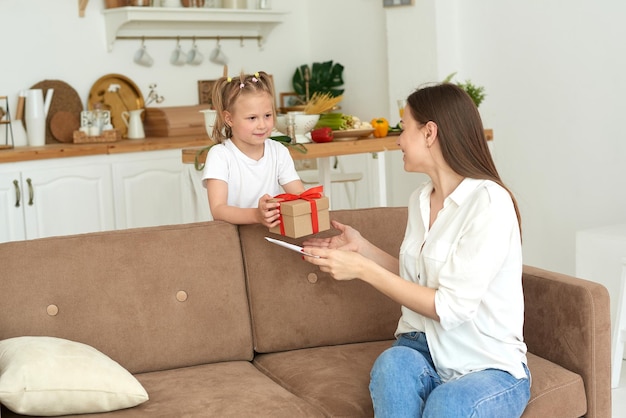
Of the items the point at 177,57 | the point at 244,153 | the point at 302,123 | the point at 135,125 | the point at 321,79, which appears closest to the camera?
the point at 244,153

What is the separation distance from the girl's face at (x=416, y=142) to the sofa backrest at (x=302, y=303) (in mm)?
498

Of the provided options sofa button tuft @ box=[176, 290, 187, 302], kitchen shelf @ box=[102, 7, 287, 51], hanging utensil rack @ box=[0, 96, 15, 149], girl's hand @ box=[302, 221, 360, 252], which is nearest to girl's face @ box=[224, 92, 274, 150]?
girl's hand @ box=[302, 221, 360, 252]

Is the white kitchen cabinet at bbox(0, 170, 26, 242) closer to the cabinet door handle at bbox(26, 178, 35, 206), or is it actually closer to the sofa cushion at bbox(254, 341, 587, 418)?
the cabinet door handle at bbox(26, 178, 35, 206)

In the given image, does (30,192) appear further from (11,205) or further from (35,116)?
(35,116)

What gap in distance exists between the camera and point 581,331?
2.26 m

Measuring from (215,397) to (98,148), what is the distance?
9.12ft

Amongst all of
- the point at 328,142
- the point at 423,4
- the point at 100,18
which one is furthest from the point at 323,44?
the point at 328,142

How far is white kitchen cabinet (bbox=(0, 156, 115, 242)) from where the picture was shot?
447 cm

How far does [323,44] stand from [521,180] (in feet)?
5.96

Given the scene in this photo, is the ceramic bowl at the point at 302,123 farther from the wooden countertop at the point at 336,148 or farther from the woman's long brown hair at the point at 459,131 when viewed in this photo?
the woman's long brown hair at the point at 459,131

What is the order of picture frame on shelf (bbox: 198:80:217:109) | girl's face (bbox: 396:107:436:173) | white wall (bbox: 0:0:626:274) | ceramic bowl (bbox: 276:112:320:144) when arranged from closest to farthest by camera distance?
girl's face (bbox: 396:107:436:173)
ceramic bowl (bbox: 276:112:320:144)
white wall (bbox: 0:0:626:274)
picture frame on shelf (bbox: 198:80:217:109)

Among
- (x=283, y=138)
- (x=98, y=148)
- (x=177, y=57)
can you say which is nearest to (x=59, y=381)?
(x=283, y=138)

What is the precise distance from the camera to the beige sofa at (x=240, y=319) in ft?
7.25

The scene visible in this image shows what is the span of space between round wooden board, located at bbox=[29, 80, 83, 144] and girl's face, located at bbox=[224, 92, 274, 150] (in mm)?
2563
